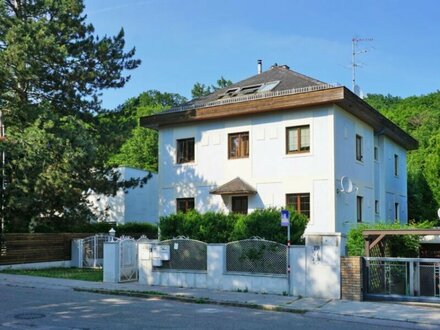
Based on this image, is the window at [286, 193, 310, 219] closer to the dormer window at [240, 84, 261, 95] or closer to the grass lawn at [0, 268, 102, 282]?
the dormer window at [240, 84, 261, 95]

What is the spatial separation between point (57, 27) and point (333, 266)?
62.9 feet

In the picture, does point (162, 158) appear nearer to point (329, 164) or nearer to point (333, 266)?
point (329, 164)

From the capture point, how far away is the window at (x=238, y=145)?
80.1 ft

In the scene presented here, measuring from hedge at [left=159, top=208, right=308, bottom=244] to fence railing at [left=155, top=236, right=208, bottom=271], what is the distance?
1.64 m

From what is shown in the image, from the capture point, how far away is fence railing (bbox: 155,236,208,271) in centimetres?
1688

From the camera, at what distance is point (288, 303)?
1369cm

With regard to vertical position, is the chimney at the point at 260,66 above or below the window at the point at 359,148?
above

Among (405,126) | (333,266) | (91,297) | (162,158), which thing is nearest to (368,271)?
(333,266)

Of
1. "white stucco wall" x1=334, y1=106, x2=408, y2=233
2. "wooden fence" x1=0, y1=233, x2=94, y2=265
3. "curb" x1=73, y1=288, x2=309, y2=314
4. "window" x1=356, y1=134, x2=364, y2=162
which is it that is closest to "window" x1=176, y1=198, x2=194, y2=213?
"wooden fence" x1=0, y1=233, x2=94, y2=265

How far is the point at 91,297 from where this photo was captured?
48.9 ft

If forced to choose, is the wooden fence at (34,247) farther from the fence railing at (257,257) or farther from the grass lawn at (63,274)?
the fence railing at (257,257)

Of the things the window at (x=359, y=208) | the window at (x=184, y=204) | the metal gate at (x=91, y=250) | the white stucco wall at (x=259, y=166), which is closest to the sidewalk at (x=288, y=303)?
the metal gate at (x=91, y=250)

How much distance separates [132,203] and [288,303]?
86.1 ft

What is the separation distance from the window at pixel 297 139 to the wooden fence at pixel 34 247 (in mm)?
11590
